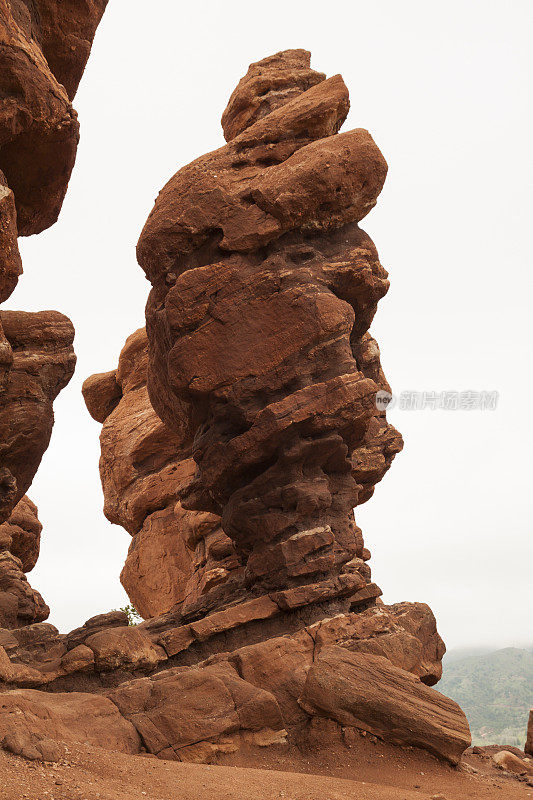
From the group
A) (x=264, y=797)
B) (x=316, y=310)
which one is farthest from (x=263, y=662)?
→ (x=316, y=310)

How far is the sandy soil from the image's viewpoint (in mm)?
9148

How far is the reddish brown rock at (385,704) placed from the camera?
44.4 ft

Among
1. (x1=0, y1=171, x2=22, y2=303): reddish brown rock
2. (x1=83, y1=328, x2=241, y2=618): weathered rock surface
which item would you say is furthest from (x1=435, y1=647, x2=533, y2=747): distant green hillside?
(x1=0, y1=171, x2=22, y2=303): reddish brown rock

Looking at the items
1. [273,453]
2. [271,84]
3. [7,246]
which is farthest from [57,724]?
[271,84]

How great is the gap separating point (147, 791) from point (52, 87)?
14.6 m

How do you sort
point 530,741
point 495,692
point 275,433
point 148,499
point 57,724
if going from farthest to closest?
1. point 495,692
2. point 148,499
3. point 275,433
4. point 530,741
5. point 57,724

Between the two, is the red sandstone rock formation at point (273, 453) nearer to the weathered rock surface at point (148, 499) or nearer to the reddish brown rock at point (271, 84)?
the reddish brown rock at point (271, 84)

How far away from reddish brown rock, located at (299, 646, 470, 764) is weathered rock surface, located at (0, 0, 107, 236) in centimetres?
1391

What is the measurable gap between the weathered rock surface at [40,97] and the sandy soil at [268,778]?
42.3ft

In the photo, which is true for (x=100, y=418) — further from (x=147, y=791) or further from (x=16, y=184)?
(x=147, y=791)

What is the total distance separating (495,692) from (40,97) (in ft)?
357

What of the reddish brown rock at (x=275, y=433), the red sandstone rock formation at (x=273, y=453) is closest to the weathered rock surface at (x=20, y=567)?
the red sandstone rock formation at (x=273, y=453)

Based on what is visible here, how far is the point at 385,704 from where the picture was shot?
13734mm

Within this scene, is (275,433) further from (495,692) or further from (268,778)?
(495,692)
